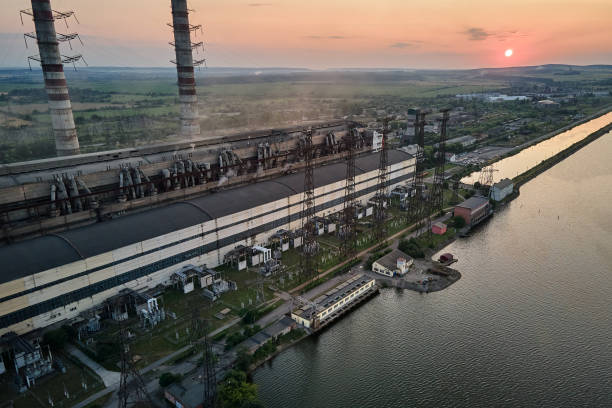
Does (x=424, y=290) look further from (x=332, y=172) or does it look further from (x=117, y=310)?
(x=117, y=310)

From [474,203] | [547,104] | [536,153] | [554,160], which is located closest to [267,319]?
[474,203]

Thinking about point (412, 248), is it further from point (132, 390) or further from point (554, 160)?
point (554, 160)

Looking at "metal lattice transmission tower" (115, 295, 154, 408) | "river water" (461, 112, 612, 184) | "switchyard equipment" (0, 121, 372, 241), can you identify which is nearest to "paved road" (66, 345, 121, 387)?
"metal lattice transmission tower" (115, 295, 154, 408)

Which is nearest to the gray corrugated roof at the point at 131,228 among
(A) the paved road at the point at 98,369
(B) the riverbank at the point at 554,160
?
(A) the paved road at the point at 98,369

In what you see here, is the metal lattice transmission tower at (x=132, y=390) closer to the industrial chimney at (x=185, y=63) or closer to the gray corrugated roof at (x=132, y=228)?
the gray corrugated roof at (x=132, y=228)

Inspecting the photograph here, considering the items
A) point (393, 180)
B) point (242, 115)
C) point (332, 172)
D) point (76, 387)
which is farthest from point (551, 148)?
point (76, 387)

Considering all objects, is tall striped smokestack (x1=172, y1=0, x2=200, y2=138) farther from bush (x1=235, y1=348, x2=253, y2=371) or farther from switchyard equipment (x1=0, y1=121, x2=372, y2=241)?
bush (x1=235, y1=348, x2=253, y2=371)
